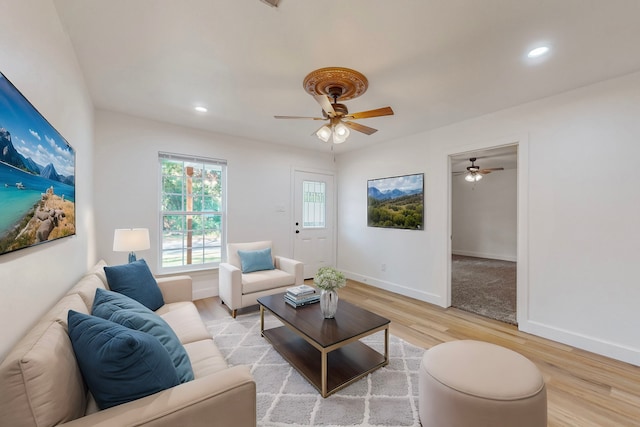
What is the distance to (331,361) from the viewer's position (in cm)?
219

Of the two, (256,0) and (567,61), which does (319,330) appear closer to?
(256,0)

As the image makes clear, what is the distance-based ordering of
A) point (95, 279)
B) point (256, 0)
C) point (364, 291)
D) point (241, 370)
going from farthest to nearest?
1. point (364, 291)
2. point (95, 279)
3. point (256, 0)
4. point (241, 370)

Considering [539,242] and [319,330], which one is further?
[539,242]

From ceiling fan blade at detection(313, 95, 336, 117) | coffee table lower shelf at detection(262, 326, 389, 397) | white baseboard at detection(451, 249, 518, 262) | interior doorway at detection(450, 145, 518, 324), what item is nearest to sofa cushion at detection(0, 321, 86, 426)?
coffee table lower shelf at detection(262, 326, 389, 397)

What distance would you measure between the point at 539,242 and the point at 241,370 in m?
3.13

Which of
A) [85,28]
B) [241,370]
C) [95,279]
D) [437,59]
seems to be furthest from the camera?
[437,59]

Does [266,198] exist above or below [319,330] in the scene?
above

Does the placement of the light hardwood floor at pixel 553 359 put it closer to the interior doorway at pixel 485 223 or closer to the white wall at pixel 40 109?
the interior doorway at pixel 485 223

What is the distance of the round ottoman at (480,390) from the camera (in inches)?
50.4

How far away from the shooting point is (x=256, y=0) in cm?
153

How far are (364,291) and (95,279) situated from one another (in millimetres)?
3423

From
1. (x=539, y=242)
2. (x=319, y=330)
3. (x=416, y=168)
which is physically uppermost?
(x=416, y=168)

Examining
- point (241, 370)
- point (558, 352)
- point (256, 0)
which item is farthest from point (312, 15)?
point (558, 352)

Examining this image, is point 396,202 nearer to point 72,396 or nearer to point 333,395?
point 333,395
